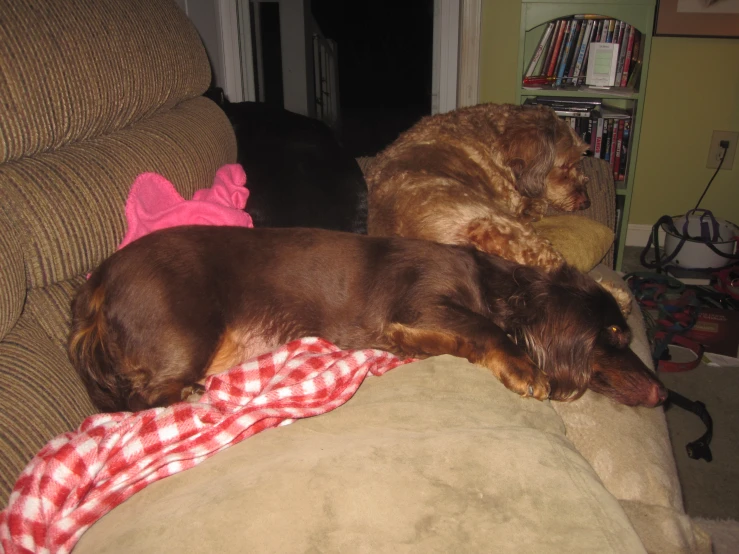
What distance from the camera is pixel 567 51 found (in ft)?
12.9

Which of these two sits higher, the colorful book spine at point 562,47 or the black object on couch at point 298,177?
the colorful book spine at point 562,47

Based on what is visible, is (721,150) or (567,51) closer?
(567,51)

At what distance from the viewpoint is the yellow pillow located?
7.08 ft

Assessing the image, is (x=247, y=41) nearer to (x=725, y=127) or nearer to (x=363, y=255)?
(x=363, y=255)

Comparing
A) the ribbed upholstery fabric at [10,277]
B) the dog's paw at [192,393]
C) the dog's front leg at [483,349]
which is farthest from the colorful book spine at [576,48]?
the ribbed upholstery fabric at [10,277]

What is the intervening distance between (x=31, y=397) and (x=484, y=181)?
6.12 feet

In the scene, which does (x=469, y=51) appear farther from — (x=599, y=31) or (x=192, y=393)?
(x=192, y=393)

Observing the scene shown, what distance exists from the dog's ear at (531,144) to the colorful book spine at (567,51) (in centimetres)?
162

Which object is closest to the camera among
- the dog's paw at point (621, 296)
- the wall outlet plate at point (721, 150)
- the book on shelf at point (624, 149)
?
the dog's paw at point (621, 296)

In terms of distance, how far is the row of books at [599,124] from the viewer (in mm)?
3910

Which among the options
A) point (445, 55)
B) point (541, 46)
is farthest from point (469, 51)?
point (541, 46)

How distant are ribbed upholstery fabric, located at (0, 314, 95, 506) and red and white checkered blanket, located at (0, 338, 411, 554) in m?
0.04

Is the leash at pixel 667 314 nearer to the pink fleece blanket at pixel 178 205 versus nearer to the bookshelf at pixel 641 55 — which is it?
the bookshelf at pixel 641 55

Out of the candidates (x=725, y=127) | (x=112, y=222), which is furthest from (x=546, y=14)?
(x=112, y=222)
